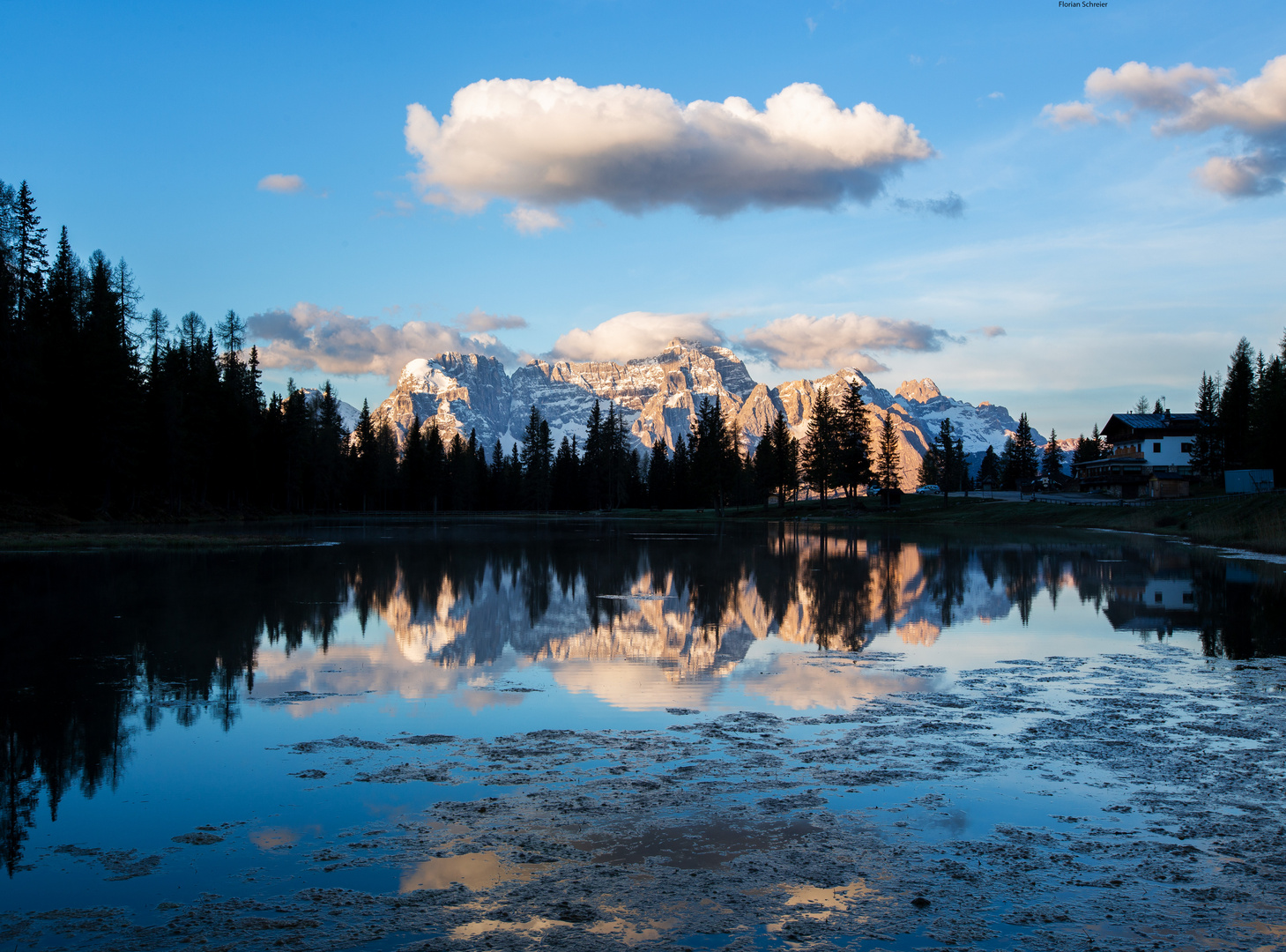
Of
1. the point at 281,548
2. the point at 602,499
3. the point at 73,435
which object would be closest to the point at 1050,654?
the point at 281,548

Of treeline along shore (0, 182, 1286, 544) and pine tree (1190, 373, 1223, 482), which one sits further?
pine tree (1190, 373, 1223, 482)

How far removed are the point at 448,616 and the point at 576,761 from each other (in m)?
12.3

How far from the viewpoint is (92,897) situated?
6145mm

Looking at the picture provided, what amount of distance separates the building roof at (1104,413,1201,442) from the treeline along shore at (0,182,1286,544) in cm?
269

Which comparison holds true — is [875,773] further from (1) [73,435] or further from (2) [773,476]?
(2) [773,476]

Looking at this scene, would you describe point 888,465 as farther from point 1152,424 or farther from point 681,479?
point 681,479

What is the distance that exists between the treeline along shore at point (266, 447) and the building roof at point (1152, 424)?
2.69m

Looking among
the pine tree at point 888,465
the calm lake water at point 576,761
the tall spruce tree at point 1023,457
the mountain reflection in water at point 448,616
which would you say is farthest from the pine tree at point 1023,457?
the calm lake water at point 576,761

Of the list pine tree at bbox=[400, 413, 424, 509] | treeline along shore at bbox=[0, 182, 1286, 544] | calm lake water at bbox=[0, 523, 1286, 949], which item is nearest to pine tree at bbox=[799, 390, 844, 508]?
treeline along shore at bbox=[0, 182, 1286, 544]

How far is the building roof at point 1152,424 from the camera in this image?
351 ft

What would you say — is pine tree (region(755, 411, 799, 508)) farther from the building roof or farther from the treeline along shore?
the building roof

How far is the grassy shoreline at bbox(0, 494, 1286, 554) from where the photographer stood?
142 feet

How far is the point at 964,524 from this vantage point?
266ft

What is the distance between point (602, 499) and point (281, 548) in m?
115
